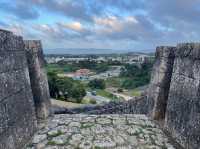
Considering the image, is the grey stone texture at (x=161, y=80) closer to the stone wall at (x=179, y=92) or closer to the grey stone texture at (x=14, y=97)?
the stone wall at (x=179, y=92)

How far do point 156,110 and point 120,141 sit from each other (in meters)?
1.52

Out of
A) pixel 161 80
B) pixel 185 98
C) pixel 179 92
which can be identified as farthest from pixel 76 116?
pixel 185 98

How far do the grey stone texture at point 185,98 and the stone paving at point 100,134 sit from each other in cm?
45

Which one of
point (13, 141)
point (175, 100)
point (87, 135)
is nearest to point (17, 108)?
point (13, 141)

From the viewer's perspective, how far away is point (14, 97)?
4.42 m

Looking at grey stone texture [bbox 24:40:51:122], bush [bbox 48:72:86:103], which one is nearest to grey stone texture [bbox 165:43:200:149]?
grey stone texture [bbox 24:40:51:122]

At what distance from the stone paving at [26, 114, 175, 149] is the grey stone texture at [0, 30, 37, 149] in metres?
0.43

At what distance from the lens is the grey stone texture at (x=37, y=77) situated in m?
5.84

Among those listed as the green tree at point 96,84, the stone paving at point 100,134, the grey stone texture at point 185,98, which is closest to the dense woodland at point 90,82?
the green tree at point 96,84

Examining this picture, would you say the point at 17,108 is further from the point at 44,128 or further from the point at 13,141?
the point at 44,128

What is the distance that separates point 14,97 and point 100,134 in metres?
1.97

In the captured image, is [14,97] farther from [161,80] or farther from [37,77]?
[161,80]

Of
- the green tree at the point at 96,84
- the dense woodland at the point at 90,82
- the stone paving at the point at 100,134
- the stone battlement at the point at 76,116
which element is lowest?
the green tree at the point at 96,84

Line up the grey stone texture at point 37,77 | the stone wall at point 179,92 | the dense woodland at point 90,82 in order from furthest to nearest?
the dense woodland at point 90,82 < the grey stone texture at point 37,77 < the stone wall at point 179,92
